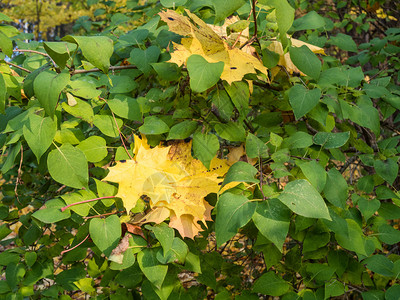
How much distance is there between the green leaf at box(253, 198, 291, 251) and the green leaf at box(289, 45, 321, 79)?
446 millimetres

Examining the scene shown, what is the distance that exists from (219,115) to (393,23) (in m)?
3.28

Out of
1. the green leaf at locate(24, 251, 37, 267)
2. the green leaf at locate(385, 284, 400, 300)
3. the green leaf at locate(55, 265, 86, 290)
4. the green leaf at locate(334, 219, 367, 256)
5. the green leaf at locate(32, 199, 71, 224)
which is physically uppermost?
the green leaf at locate(32, 199, 71, 224)

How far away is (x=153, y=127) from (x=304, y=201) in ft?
1.73

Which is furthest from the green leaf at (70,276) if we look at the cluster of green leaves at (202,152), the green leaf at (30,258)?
the green leaf at (30,258)

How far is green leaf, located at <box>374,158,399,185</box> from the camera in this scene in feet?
4.25

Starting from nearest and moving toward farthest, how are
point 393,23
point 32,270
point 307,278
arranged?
point 307,278, point 32,270, point 393,23

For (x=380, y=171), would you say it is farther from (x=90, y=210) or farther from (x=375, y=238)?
(x=90, y=210)

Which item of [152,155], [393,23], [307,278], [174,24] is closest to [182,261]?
[152,155]

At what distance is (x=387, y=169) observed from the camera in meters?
1.32

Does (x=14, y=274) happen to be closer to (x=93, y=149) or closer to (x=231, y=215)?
(x=93, y=149)

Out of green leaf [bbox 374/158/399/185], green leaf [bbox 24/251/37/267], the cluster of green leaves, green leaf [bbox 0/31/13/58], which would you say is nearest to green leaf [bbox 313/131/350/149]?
the cluster of green leaves

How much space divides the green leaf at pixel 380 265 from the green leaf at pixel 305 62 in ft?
2.22

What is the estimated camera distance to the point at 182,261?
1109 mm

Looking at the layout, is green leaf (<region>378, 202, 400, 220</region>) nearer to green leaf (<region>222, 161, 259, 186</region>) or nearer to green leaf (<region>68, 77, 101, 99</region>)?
green leaf (<region>222, 161, 259, 186</region>)
